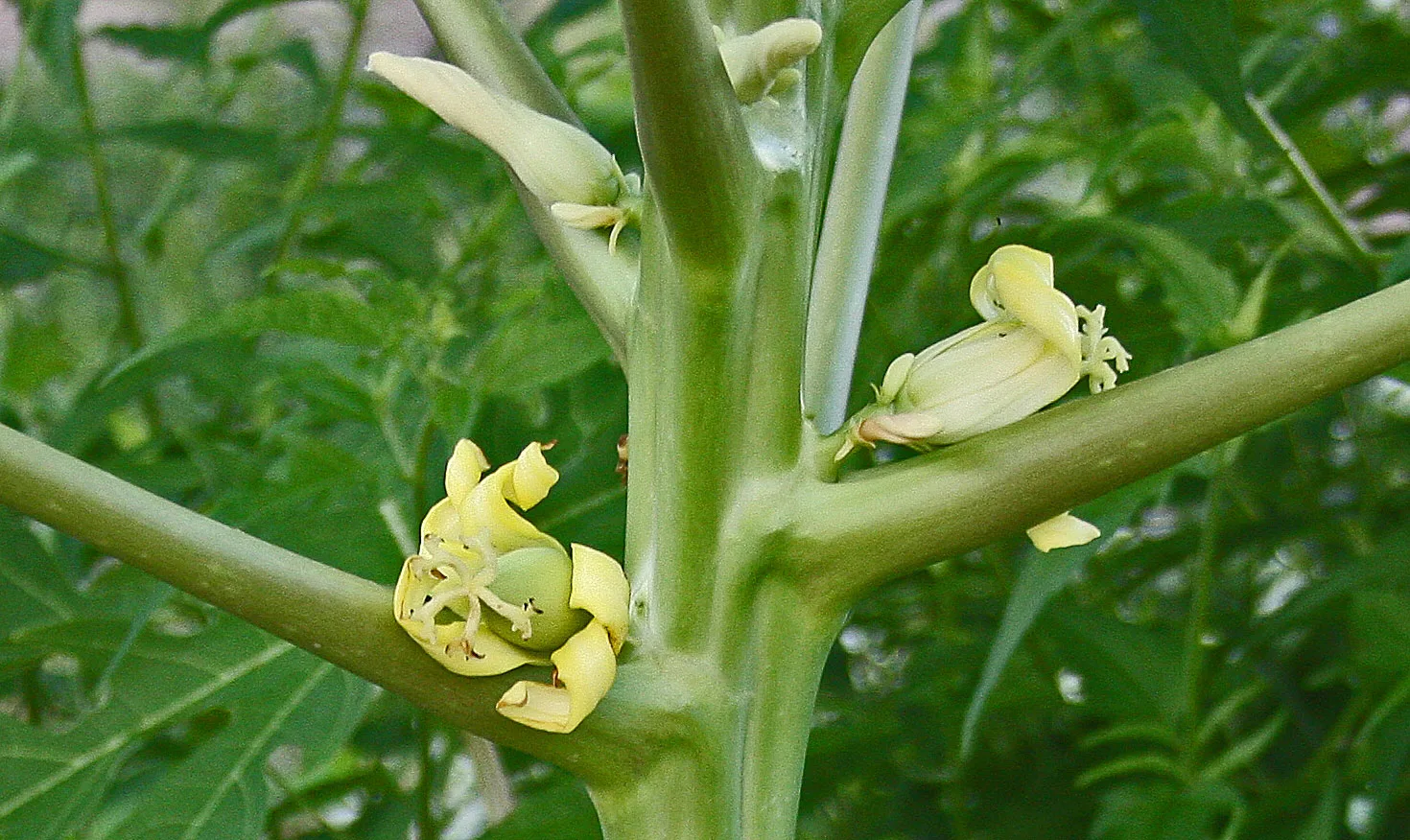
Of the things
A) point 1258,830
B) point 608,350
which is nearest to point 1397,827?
point 1258,830

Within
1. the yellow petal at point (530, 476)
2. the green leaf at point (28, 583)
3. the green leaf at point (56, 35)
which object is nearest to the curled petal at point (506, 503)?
the yellow petal at point (530, 476)

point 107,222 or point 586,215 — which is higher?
point 586,215

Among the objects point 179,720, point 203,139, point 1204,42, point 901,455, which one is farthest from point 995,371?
point 203,139

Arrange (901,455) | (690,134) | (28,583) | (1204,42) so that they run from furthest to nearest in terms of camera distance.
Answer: (901,455) < (28,583) < (1204,42) < (690,134)

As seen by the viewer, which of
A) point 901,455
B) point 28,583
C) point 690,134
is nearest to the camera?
point 690,134

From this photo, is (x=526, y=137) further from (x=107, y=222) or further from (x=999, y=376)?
(x=107, y=222)

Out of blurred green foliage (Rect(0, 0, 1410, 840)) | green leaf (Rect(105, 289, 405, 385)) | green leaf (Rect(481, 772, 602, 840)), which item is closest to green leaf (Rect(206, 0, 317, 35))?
blurred green foliage (Rect(0, 0, 1410, 840))
